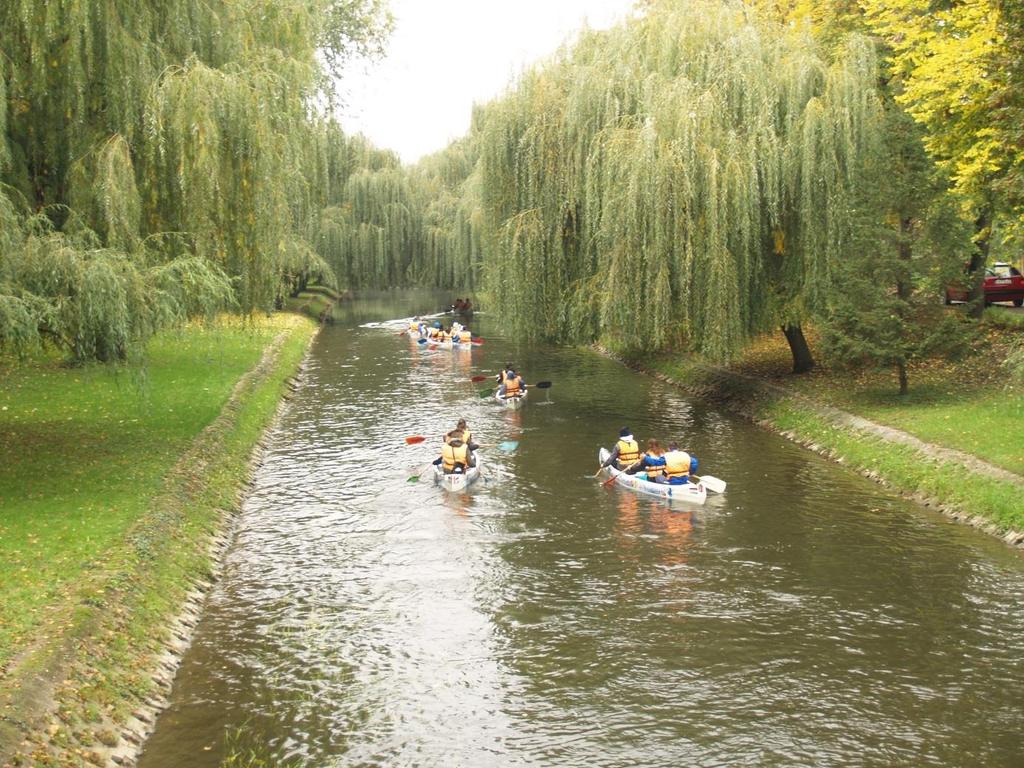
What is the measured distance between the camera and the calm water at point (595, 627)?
362 inches

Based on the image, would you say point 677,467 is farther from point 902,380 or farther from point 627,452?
point 902,380

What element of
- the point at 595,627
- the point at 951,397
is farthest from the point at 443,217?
the point at 595,627

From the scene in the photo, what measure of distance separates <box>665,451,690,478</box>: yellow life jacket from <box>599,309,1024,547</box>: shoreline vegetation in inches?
153

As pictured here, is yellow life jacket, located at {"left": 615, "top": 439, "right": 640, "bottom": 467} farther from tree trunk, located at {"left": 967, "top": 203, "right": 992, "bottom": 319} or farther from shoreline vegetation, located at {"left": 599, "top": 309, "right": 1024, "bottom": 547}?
tree trunk, located at {"left": 967, "top": 203, "right": 992, "bottom": 319}

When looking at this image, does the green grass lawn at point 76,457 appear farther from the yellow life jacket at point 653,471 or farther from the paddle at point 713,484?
the paddle at point 713,484

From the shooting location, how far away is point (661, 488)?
17.7m

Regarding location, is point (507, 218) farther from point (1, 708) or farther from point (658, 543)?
point (1, 708)

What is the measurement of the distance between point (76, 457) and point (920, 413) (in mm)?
16856

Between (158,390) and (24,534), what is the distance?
12.8 metres

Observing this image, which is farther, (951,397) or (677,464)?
(951,397)

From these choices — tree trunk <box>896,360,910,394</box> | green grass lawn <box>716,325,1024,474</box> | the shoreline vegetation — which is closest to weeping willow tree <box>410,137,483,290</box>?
the shoreline vegetation

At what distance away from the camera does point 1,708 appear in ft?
25.8

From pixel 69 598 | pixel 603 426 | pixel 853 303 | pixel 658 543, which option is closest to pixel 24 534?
pixel 69 598

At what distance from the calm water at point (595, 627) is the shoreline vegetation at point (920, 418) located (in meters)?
0.55
